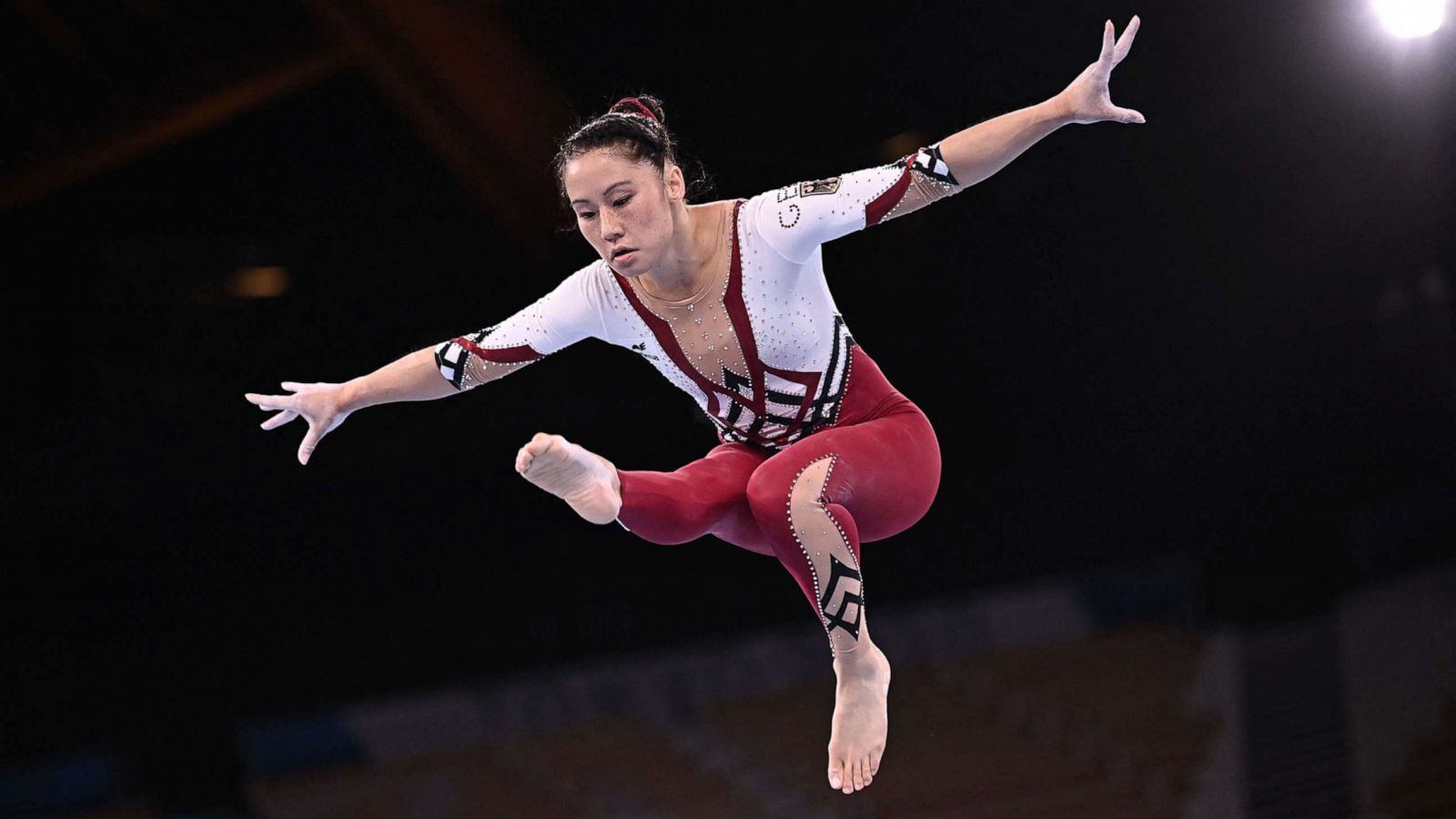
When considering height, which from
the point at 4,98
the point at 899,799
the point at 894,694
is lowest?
the point at 899,799

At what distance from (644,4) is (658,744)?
151 inches

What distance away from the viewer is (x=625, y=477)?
273 centimetres

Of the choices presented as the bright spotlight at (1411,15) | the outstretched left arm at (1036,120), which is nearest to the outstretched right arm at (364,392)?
the outstretched left arm at (1036,120)

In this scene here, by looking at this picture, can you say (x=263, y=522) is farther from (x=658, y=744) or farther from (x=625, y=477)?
(x=625, y=477)

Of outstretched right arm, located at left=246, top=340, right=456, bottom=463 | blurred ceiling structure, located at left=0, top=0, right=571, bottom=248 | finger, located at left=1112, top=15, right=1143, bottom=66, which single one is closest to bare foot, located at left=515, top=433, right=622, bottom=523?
outstretched right arm, located at left=246, top=340, right=456, bottom=463

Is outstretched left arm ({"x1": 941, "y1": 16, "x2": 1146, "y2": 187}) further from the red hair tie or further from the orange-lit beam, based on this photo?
the orange-lit beam

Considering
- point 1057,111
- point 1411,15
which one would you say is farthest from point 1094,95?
point 1411,15

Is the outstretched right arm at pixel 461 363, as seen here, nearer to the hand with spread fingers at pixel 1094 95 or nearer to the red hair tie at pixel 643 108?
the red hair tie at pixel 643 108

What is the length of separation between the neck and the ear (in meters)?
0.02

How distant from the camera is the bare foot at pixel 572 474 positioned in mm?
2422

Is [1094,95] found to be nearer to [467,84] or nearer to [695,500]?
[695,500]

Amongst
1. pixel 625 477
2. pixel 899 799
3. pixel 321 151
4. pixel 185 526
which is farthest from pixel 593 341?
pixel 625 477

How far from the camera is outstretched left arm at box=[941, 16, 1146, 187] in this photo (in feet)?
8.64

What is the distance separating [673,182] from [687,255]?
0.15 m
